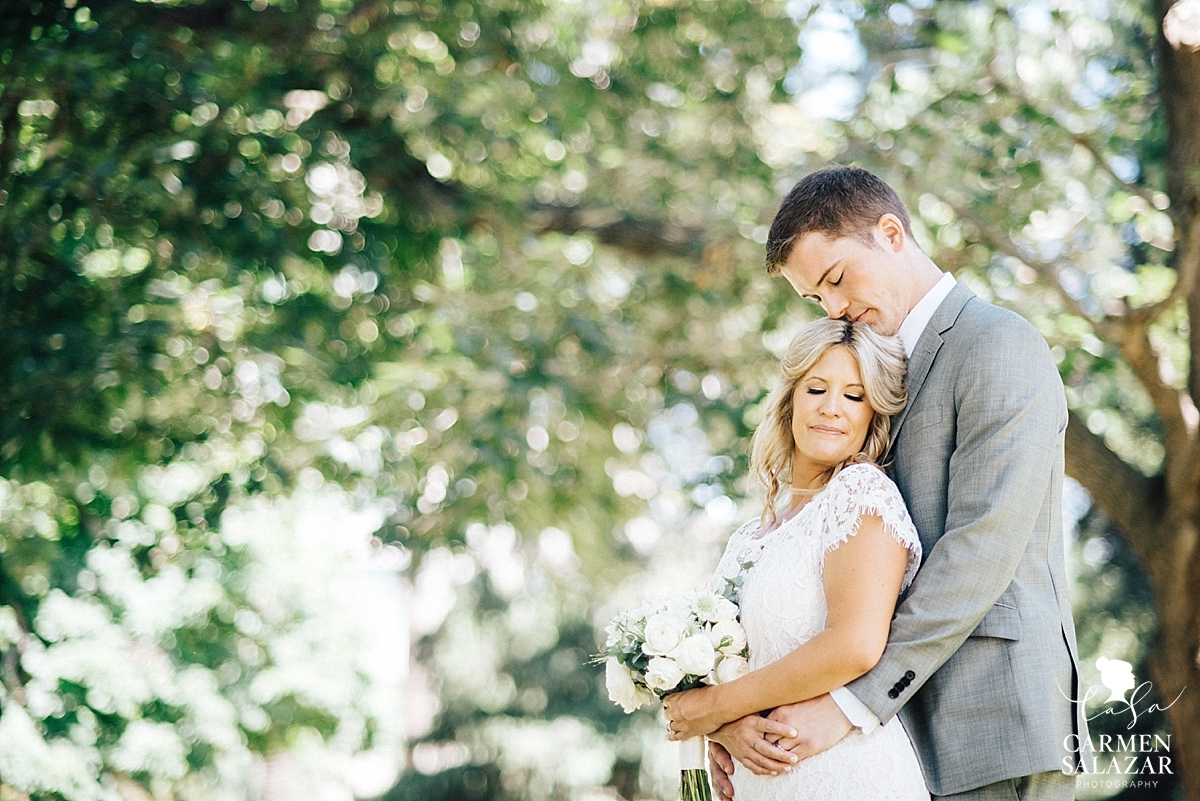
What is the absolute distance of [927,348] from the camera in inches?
104

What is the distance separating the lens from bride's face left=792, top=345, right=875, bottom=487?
104 inches

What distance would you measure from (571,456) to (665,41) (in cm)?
266

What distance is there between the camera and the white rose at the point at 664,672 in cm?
250

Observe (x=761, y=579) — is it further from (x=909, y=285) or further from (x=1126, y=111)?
(x=1126, y=111)

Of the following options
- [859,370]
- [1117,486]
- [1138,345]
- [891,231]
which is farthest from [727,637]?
[1117,486]

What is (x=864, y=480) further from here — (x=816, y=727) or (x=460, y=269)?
(x=460, y=269)

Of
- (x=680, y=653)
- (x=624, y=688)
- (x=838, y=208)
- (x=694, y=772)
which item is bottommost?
(x=694, y=772)

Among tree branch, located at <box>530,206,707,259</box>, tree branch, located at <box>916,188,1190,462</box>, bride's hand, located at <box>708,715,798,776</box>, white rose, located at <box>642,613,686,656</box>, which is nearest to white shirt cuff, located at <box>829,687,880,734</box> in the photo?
bride's hand, located at <box>708,715,798,776</box>

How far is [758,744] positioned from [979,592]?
0.59 meters

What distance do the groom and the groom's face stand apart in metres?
0.15

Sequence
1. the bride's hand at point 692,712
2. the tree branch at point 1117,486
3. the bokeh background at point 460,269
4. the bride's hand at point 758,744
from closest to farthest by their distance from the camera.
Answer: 1. the bride's hand at point 758,744
2. the bride's hand at point 692,712
3. the bokeh background at point 460,269
4. the tree branch at point 1117,486

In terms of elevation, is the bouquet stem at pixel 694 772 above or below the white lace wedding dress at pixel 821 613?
below

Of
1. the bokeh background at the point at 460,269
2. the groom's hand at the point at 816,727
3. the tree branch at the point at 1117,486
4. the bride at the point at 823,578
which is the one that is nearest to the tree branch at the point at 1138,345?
the bokeh background at the point at 460,269

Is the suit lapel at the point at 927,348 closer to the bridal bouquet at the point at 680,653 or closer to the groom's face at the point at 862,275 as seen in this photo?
the groom's face at the point at 862,275
